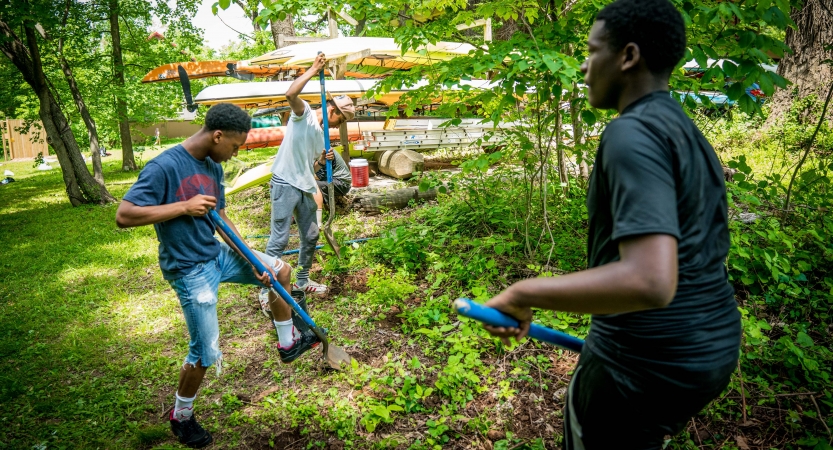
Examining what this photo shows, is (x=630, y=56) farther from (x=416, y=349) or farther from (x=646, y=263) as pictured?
(x=416, y=349)

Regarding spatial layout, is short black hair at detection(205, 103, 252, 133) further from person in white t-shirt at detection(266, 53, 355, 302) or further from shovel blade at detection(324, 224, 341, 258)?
shovel blade at detection(324, 224, 341, 258)

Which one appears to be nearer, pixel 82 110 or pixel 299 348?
pixel 299 348

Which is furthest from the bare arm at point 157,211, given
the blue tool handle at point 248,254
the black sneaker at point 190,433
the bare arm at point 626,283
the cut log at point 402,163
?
the cut log at point 402,163

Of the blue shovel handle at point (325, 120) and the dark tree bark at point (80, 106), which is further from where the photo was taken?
the dark tree bark at point (80, 106)

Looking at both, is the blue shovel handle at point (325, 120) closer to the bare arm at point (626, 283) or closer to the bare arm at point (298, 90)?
the bare arm at point (298, 90)

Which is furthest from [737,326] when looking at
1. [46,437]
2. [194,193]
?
[46,437]

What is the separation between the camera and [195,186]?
300cm

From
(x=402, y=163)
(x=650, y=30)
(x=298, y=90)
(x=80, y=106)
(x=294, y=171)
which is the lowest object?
(x=402, y=163)

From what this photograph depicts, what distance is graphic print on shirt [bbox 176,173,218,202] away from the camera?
2921 millimetres

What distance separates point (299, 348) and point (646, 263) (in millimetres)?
3150

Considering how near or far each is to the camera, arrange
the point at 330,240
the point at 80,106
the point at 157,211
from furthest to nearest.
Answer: the point at 80,106
the point at 330,240
the point at 157,211

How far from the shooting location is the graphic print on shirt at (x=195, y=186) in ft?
9.58

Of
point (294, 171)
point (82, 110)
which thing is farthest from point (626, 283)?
point (82, 110)

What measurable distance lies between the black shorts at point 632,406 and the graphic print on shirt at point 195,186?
8.27ft
